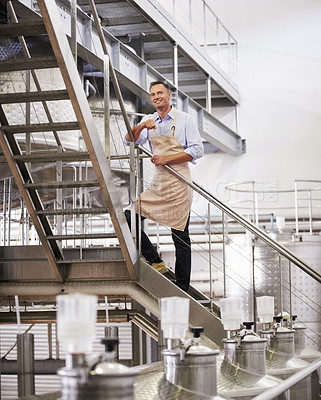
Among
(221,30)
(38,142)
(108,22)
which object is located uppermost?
(221,30)

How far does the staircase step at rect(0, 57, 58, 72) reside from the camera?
3689 mm

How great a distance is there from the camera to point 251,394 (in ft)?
9.52

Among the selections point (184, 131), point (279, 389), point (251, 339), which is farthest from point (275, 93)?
point (279, 389)

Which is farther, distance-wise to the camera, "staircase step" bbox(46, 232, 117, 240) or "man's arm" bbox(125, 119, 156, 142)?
"man's arm" bbox(125, 119, 156, 142)

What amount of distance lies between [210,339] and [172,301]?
212 centimetres

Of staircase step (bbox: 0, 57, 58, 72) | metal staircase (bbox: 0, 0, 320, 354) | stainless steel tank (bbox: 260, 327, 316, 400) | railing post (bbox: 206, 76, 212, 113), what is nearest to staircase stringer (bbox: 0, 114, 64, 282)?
metal staircase (bbox: 0, 0, 320, 354)

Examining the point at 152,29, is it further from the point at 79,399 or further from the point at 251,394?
the point at 79,399

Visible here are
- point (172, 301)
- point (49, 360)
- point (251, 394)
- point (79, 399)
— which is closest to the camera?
point (79, 399)

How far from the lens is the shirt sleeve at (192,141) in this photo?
438 centimetres

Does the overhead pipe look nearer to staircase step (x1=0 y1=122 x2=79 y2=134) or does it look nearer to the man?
the man

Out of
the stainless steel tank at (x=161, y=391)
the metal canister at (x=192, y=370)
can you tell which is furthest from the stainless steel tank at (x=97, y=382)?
the metal canister at (x=192, y=370)

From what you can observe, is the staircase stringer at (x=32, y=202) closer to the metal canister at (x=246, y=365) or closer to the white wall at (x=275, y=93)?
the metal canister at (x=246, y=365)

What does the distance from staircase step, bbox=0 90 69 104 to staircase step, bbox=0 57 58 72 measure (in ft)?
0.47

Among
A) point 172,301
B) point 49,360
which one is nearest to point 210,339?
point 172,301
